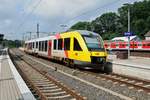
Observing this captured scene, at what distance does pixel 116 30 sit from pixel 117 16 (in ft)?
19.1

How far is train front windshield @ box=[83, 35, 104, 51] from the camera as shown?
62.8ft

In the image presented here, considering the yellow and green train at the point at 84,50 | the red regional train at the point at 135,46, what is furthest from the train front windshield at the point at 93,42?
the red regional train at the point at 135,46

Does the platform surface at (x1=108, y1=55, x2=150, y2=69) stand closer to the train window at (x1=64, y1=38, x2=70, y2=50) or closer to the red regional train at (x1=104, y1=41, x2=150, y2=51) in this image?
the train window at (x1=64, y1=38, x2=70, y2=50)

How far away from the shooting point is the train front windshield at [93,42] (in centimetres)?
1914

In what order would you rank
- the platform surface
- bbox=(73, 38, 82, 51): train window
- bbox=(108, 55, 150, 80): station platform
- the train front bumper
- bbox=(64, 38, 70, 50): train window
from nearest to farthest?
bbox=(108, 55, 150, 80): station platform → the platform surface → the train front bumper → bbox=(73, 38, 82, 51): train window → bbox=(64, 38, 70, 50): train window

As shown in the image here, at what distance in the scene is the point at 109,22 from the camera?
121125 mm

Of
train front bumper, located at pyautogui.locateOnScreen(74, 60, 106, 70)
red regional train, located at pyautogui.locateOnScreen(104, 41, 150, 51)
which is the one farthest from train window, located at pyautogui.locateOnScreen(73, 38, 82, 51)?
red regional train, located at pyautogui.locateOnScreen(104, 41, 150, 51)

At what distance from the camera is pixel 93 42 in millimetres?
19656

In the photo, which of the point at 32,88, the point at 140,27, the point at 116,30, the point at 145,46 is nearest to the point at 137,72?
the point at 32,88

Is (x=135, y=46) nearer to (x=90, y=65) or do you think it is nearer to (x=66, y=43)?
(x=66, y=43)

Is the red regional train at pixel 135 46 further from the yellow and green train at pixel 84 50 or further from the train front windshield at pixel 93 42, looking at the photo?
the train front windshield at pixel 93 42

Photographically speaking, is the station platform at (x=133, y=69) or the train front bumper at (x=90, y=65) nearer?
the station platform at (x=133, y=69)

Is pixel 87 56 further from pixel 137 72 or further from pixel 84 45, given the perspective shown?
pixel 137 72

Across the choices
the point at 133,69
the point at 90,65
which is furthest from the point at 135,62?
the point at 133,69
